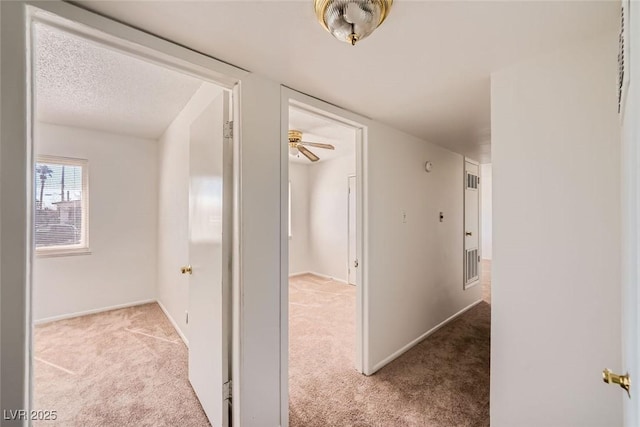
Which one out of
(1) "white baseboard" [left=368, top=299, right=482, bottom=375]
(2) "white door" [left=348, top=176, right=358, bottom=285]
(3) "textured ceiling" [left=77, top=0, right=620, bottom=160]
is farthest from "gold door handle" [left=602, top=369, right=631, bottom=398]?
(2) "white door" [left=348, top=176, right=358, bottom=285]

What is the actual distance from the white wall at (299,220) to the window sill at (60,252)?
311 cm

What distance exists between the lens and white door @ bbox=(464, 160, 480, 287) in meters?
3.54

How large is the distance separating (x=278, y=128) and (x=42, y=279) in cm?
361

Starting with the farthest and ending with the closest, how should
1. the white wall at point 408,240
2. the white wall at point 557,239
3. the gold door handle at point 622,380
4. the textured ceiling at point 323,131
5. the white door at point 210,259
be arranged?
the textured ceiling at point 323,131 → the white wall at point 408,240 → the white door at point 210,259 → the white wall at point 557,239 → the gold door handle at point 622,380

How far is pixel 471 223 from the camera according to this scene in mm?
3688

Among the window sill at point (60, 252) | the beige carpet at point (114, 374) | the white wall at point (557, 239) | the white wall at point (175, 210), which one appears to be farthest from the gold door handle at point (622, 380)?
the window sill at point (60, 252)

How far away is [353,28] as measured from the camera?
0.94 m

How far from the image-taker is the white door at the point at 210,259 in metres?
1.45

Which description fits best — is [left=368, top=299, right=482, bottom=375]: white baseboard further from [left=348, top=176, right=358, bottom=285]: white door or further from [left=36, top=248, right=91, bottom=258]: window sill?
[left=36, top=248, right=91, bottom=258]: window sill

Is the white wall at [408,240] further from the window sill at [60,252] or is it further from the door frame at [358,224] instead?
the window sill at [60,252]

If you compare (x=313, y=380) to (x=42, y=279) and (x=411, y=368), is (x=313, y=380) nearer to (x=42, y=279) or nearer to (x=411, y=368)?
(x=411, y=368)

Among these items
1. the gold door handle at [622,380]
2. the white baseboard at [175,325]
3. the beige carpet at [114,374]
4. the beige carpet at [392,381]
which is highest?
the gold door handle at [622,380]

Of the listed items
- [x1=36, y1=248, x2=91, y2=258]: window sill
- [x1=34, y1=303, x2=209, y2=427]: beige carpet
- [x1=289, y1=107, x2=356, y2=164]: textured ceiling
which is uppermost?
[x1=289, y1=107, x2=356, y2=164]: textured ceiling

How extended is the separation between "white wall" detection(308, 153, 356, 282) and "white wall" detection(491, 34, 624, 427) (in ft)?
10.9
